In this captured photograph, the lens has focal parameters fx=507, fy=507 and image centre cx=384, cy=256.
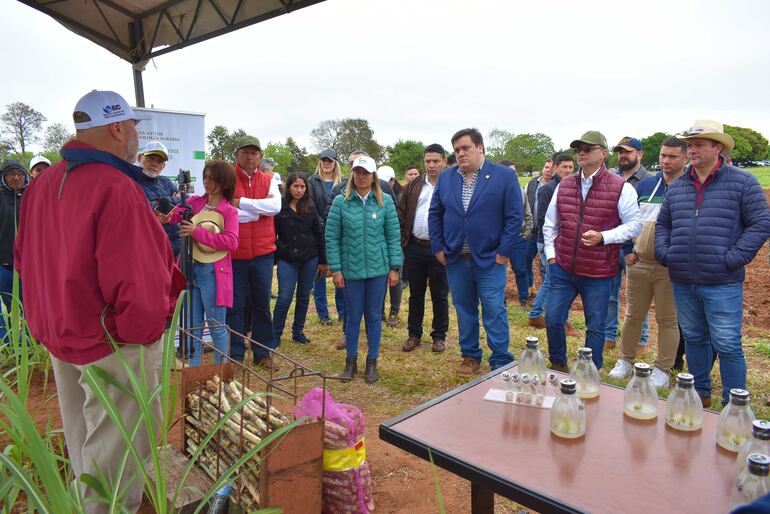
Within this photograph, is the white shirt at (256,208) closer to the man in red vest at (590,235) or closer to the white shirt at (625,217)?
the man in red vest at (590,235)

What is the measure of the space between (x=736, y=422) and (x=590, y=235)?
92.9 inches

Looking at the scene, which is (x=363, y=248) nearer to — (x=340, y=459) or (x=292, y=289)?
(x=292, y=289)

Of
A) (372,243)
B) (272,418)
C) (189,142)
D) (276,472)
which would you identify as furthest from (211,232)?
(189,142)

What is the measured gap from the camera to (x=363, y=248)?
4.22 m

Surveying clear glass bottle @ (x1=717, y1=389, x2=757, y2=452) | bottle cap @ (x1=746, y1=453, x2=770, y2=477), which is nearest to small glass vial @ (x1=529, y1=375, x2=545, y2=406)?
clear glass bottle @ (x1=717, y1=389, x2=757, y2=452)

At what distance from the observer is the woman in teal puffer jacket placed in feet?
13.9

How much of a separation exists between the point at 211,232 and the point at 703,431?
11.2 ft

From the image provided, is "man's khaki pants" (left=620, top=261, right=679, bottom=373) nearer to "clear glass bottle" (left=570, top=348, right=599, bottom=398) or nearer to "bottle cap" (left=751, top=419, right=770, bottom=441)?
"clear glass bottle" (left=570, top=348, right=599, bottom=398)

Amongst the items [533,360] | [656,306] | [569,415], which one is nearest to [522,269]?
[656,306]

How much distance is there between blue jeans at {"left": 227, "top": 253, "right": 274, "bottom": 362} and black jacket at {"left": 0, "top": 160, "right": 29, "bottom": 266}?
251 cm

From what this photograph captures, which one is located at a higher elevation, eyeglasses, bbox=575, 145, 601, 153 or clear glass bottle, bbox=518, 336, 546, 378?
eyeglasses, bbox=575, 145, 601, 153

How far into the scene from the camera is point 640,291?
432cm

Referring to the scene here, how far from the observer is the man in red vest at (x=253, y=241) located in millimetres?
4473

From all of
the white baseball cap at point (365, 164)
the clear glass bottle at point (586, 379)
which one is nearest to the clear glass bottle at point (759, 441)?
the clear glass bottle at point (586, 379)
